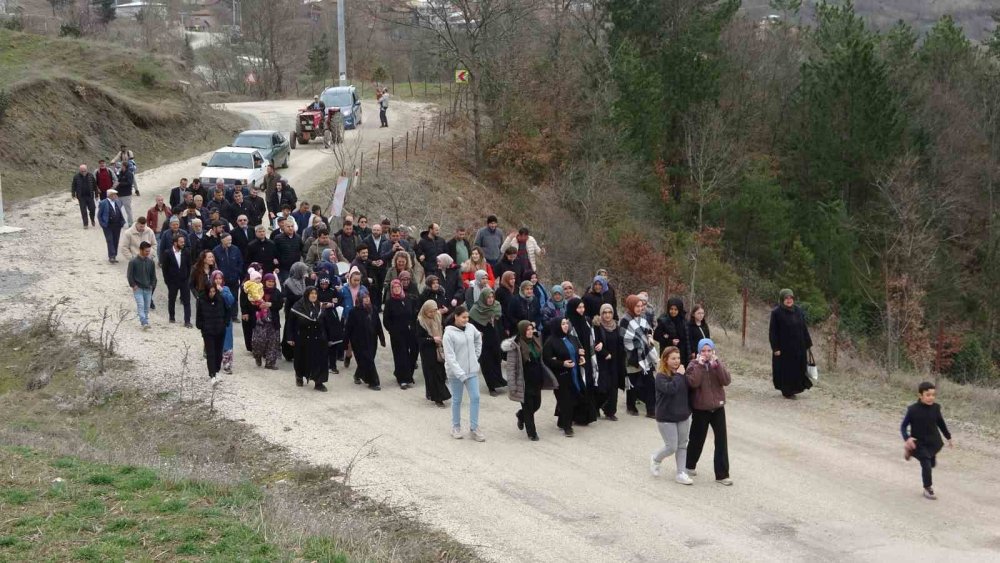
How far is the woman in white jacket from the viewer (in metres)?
12.5

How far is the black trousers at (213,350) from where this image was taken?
1471 cm

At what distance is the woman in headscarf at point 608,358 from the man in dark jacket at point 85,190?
14.6 meters

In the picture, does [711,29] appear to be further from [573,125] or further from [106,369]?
[106,369]

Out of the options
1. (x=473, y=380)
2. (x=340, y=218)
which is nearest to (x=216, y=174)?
(x=340, y=218)

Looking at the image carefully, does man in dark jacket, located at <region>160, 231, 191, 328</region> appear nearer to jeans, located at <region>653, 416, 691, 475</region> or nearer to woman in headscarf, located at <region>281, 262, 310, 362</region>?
woman in headscarf, located at <region>281, 262, 310, 362</region>

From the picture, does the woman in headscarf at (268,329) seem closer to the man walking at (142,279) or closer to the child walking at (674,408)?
the man walking at (142,279)

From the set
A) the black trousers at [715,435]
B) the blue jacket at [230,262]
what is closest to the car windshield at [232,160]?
the blue jacket at [230,262]

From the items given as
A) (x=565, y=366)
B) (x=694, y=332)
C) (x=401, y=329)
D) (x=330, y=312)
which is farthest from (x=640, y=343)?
(x=330, y=312)

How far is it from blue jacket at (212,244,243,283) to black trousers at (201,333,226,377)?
213 cm

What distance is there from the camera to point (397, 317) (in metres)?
14.8

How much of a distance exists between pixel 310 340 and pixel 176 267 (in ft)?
12.9

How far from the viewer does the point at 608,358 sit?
1333 centimetres

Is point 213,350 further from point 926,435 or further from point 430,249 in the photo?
point 926,435

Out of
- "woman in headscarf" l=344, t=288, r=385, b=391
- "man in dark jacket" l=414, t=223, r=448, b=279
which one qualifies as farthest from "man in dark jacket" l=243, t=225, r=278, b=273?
"woman in headscarf" l=344, t=288, r=385, b=391
